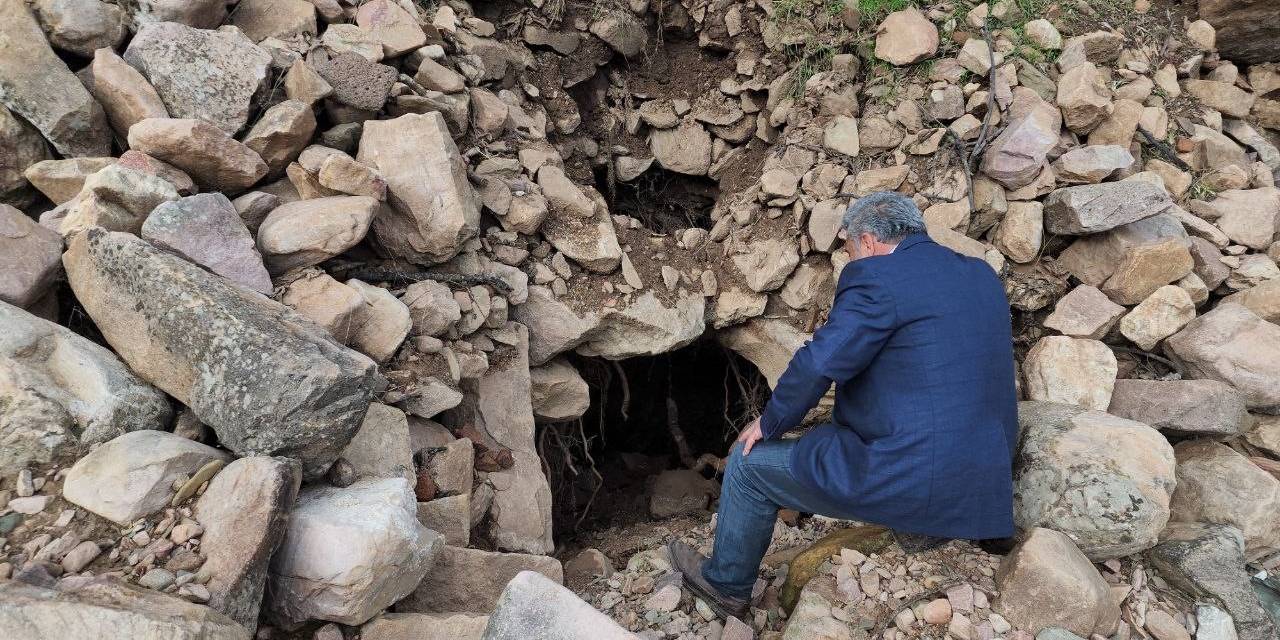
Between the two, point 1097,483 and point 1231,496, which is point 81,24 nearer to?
point 1097,483

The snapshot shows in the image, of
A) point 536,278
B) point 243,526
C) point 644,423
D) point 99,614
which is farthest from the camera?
point 644,423

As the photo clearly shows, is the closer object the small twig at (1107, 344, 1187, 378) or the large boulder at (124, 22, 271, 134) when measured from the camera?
the large boulder at (124, 22, 271, 134)

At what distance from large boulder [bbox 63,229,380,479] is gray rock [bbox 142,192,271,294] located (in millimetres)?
136

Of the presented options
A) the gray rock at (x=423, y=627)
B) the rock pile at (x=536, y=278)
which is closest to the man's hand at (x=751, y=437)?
the rock pile at (x=536, y=278)

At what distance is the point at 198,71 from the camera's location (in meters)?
3.10

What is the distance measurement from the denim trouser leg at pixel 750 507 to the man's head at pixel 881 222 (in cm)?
78

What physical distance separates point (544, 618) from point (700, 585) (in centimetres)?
118

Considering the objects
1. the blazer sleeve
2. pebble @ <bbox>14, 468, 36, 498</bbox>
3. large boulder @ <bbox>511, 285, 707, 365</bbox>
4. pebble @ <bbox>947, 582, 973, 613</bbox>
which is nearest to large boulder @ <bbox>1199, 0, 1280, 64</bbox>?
large boulder @ <bbox>511, 285, 707, 365</bbox>

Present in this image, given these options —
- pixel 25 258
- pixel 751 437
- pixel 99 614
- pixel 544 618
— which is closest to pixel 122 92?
pixel 25 258

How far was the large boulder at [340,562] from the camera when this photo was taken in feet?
6.66

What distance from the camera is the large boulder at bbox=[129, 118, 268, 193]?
2785 mm

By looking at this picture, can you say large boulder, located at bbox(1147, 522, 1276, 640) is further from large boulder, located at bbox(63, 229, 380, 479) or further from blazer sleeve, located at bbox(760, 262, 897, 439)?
large boulder, located at bbox(63, 229, 380, 479)

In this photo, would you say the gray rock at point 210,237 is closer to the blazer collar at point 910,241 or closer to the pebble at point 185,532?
the pebble at point 185,532

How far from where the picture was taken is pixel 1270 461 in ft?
9.95
